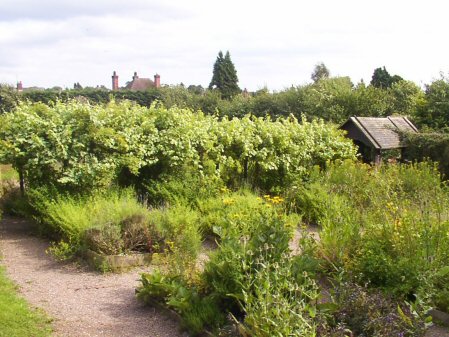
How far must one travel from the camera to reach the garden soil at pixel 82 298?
5184 millimetres

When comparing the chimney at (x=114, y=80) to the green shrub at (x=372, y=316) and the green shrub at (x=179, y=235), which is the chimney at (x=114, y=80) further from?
the green shrub at (x=372, y=316)

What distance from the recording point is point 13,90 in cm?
3894

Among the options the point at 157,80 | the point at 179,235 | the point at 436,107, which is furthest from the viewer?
the point at 157,80

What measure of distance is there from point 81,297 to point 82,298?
0.04 meters

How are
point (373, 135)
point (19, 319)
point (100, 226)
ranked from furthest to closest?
1. point (373, 135)
2. point (100, 226)
3. point (19, 319)

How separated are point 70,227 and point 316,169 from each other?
6.56m

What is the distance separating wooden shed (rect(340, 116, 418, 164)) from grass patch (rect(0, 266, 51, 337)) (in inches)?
431

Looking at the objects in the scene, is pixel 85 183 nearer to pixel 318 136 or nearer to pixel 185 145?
pixel 185 145

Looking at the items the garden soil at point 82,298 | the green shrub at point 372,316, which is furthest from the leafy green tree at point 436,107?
the garden soil at point 82,298

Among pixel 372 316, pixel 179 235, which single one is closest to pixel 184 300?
pixel 372 316

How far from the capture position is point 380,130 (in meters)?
14.7

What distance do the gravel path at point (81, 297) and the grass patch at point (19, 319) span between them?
0.14 meters

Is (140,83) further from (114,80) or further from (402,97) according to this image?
(402,97)

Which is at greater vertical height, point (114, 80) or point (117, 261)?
point (114, 80)
